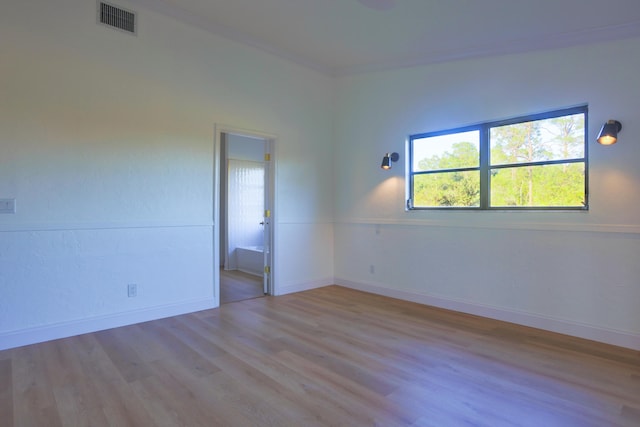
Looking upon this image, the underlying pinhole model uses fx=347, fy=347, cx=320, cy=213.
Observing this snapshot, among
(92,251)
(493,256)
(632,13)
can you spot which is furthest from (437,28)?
(92,251)

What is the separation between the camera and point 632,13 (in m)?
2.90

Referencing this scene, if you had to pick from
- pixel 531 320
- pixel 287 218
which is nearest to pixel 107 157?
pixel 287 218

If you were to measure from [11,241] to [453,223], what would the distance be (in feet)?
14.4

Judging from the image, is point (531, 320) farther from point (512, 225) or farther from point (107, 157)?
point (107, 157)

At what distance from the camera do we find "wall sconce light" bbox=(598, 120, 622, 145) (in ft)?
9.74

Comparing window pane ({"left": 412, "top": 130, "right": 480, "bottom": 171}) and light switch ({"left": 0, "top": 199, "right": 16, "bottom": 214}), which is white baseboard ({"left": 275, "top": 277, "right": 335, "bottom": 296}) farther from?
light switch ({"left": 0, "top": 199, "right": 16, "bottom": 214})

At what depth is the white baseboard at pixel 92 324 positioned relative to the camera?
9.68 ft

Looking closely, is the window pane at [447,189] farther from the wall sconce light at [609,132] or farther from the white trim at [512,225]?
the wall sconce light at [609,132]

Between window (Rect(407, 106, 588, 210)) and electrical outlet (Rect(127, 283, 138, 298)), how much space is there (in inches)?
134

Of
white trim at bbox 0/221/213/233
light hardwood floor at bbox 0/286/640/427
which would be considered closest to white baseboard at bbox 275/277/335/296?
light hardwood floor at bbox 0/286/640/427

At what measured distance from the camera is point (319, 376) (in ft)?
8.09

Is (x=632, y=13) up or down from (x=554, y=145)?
up

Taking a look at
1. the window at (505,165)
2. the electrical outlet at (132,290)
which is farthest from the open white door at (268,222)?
the window at (505,165)

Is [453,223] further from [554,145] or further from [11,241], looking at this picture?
[11,241]
